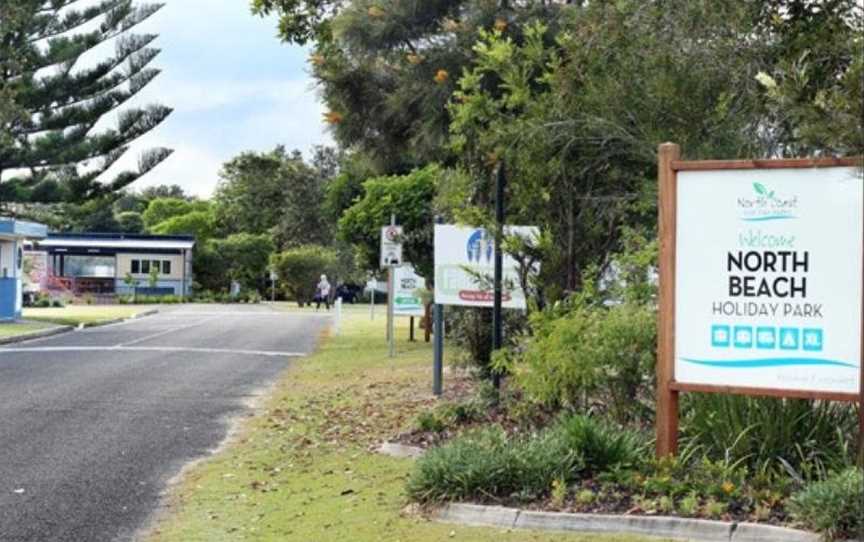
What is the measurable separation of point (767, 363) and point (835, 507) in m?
1.32

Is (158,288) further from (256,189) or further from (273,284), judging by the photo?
(256,189)

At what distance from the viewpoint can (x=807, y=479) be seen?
6.51m

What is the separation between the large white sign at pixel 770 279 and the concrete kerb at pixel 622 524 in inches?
46.6

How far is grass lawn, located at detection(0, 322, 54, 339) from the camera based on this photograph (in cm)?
2752

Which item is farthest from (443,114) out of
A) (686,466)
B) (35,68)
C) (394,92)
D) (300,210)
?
(300,210)

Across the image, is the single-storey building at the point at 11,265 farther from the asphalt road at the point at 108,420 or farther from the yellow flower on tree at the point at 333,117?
the yellow flower on tree at the point at 333,117

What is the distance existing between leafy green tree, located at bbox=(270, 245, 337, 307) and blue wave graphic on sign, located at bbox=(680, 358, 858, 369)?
54.4 m

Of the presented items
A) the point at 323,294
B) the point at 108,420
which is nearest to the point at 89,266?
the point at 323,294

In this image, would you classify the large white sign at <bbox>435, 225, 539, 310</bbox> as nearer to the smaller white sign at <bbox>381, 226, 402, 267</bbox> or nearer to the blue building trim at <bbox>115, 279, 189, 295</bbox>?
the smaller white sign at <bbox>381, 226, 402, 267</bbox>

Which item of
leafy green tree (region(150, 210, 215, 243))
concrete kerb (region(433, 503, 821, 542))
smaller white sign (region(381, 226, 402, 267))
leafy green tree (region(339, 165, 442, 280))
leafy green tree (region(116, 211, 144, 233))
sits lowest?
concrete kerb (region(433, 503, 821, 542))

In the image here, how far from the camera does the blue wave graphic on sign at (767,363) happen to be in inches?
258

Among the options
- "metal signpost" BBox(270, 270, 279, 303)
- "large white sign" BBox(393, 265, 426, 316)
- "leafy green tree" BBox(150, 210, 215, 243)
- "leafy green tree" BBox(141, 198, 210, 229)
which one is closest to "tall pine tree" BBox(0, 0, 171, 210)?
"large white sign" BBox(393, 265, 426, 316)

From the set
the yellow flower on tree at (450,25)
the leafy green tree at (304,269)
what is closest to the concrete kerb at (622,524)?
the yellow flower on tree at (450,25)

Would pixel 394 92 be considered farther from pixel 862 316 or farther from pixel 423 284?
A: pixel 862 316
